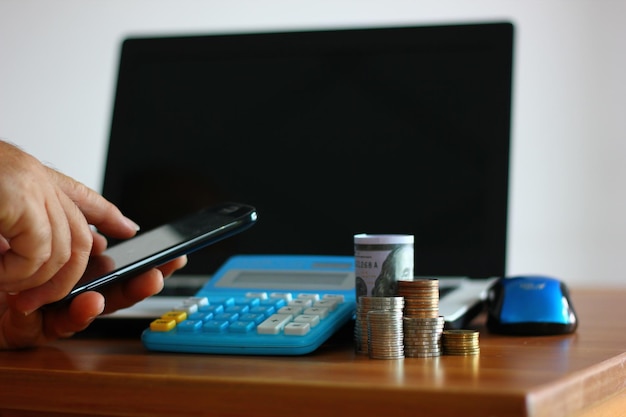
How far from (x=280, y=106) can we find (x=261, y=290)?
0.32 m

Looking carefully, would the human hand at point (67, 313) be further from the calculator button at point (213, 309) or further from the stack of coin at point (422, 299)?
the stack of coin at point (422, 299)

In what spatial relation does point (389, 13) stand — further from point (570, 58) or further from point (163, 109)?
point (163, 109)

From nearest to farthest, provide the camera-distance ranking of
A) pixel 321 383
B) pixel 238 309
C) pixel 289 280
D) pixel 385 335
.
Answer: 1. pixel 321 383
2. pixel 385 335
3. pixel 238 309
4. pixel 289 280

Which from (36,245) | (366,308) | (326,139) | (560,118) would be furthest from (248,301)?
(560,118)

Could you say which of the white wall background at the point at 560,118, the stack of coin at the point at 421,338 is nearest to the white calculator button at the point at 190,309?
the stack of coin at the point at 421,338

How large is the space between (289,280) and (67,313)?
284mm

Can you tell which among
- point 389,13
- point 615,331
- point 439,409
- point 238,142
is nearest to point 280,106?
point 238,142

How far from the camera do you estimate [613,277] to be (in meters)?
2.63

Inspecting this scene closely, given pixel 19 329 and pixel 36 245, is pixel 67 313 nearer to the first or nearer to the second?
pixel 19 329

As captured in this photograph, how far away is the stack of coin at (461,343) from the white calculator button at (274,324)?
0.14 m

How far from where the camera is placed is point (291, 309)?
29.5 inches

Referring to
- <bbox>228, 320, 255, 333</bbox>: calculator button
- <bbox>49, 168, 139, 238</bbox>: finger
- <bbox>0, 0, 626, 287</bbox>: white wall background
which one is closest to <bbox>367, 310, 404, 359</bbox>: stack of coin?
<bbox>228, 320, 255, 333</bbox>: calculator button

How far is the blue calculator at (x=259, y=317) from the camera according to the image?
69 centimetres

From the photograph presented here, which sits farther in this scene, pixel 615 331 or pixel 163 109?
pixel 163 109
